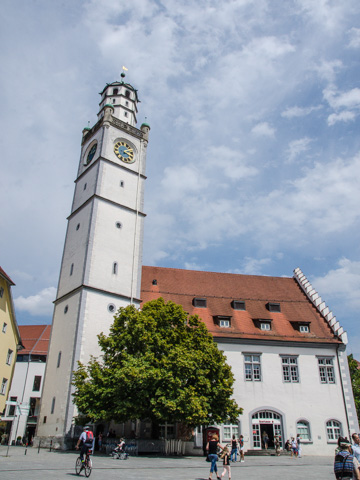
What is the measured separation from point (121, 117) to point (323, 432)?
103ft

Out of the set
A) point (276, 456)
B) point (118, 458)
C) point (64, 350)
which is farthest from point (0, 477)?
point (276, 456)

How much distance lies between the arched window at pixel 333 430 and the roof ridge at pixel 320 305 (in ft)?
19.0

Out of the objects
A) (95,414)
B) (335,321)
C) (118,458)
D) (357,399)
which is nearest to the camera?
(118,458)

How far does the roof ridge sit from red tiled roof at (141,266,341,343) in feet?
1.11

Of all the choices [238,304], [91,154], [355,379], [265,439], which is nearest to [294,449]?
[265,439]

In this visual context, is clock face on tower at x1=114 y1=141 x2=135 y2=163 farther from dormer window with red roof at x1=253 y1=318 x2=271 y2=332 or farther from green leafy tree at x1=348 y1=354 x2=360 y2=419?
green leafy tree at x1=348 y1=354 x2=360 y2=419

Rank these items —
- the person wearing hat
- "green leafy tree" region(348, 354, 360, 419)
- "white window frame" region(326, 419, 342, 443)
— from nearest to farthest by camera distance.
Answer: the person wearing hat → "white window frame" region(326, 419, 342, 443) → "green leafy tree" region(348, 354, 360, 419)

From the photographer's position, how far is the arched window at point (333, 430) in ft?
92.9

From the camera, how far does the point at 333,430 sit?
2847cm

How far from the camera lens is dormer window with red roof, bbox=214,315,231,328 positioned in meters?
31.3

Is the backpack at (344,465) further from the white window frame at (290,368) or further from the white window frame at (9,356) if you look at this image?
the white window frame at (9,356)

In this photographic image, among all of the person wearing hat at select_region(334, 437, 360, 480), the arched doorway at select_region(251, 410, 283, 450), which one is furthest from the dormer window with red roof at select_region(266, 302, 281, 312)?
the person wearing hat at select_region(334, 437, 360, 480)

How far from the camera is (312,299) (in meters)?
35.3

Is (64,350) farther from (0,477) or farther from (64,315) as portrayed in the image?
(0,477)
